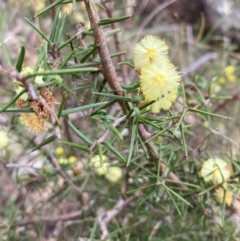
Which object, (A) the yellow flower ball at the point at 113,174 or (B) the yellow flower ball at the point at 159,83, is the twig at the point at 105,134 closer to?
(B) the yellow flower ball at the point at 159,83

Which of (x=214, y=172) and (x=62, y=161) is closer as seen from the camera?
(x=214, y=172)

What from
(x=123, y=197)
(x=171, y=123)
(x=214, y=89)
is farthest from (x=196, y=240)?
(x=214, y=89)

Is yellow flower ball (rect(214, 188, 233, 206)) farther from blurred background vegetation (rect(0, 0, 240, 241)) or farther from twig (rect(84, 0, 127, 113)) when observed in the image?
twig (rect(84, 0, 127, 113))

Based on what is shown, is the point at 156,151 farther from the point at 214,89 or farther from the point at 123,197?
the point at 214,89

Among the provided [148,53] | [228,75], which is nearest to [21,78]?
[148,53]

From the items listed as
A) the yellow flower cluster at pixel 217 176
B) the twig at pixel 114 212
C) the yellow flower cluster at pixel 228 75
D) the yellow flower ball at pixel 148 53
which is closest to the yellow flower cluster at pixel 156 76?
the yellow flower ball at pixel 148 53

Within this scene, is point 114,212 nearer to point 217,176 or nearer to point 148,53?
point 217,176

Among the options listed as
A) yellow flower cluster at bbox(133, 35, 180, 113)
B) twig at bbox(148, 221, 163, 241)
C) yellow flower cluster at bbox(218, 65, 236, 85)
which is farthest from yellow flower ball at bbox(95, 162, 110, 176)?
yellow flower cluster at bbox(218, 65, 236, 85)
